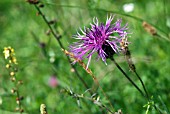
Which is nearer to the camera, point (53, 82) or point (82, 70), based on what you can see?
point (82, 70)

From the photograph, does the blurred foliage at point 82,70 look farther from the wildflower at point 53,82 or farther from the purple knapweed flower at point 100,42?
the purple knapweed flower at point 100,42

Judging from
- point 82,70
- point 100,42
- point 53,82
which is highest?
point 53,82

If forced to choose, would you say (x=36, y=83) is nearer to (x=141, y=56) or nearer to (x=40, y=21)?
(x=40, y=21)

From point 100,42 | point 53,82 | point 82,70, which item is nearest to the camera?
point 100,42

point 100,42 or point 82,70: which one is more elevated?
point 82,70

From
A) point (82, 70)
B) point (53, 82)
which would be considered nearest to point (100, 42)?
point (82, 70)

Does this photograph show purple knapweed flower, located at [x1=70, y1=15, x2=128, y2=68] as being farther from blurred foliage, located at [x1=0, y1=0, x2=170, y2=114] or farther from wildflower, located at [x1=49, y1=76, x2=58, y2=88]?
wildflower, located at [x1=49, y1=76, x2=58, y2=88]

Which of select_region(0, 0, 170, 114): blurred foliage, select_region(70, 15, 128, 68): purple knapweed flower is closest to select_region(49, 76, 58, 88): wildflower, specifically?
select_region(0, 0, 170, 114): blurred foliage

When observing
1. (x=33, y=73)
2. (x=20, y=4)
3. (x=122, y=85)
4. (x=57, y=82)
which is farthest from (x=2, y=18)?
(x=122, y=85)

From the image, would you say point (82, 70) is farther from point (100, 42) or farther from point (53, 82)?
point (100, 42)
